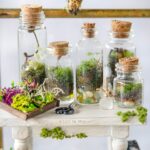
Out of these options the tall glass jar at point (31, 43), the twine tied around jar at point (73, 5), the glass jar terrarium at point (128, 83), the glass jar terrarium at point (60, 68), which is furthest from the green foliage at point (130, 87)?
the twine tied around jar at point (73, 5)

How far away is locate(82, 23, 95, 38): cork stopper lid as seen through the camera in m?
1.71

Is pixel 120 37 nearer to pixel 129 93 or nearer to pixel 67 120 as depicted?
pixel 129 93

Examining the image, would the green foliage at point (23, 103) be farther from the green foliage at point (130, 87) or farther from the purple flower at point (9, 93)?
the green foliage at point (130, 87)

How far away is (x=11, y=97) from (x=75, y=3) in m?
0.56

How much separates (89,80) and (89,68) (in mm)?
47

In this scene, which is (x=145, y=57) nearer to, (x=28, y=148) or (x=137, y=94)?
(x=137, y=94)

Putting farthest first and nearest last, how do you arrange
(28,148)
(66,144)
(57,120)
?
(66,144) < (28,148) < (57,120)

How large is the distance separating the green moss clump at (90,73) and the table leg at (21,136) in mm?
288

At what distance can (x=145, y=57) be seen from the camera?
2242 mm

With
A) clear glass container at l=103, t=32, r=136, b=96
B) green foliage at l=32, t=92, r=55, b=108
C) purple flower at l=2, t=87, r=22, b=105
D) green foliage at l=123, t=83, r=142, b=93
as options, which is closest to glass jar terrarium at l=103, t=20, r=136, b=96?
clear glass container at l=103, t=32, r=136, b=96

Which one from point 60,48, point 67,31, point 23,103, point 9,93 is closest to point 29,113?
point 23,103

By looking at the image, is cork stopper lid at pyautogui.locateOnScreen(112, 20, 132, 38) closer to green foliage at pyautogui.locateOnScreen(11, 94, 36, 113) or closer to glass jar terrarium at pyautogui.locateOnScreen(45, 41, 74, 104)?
glass jar terrarium at pyautogui.locateOnScreen(45, 41, 74, 104)

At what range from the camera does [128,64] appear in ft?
5.31

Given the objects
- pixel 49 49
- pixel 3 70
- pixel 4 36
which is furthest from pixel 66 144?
pixel 49 49
